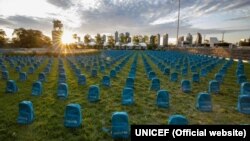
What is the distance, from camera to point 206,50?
5353cm

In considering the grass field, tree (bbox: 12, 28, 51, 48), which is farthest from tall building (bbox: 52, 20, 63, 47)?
the grass field

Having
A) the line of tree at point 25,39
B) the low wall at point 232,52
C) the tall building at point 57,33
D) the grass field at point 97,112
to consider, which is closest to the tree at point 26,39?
the line of tree at point 25,39

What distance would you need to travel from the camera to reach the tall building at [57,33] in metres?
61.1

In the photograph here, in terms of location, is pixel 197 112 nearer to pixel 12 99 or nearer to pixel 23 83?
pixel 12 99

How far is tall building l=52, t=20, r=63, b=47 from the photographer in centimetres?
Answer: 6109

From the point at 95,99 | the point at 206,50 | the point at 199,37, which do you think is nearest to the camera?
the point at 95,99

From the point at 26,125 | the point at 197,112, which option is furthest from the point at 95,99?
the point at 197,112

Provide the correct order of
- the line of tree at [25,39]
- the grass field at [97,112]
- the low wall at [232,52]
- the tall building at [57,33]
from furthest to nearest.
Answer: the line of tree at [25,39] < the tall building at [57,33] < the low wall at [232,52] < the grass field at [97,112]

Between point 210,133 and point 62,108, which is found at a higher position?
point 210,133

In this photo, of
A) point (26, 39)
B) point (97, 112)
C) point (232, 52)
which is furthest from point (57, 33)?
point (97, 112)

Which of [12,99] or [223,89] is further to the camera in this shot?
[223,89]

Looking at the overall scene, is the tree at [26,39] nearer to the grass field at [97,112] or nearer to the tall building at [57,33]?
the tall building at [57,33]

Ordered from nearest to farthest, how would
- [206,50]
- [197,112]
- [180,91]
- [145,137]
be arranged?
[145,137], [197,112], [180,91], [206,50]

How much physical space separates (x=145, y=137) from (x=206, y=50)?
51771 mm
